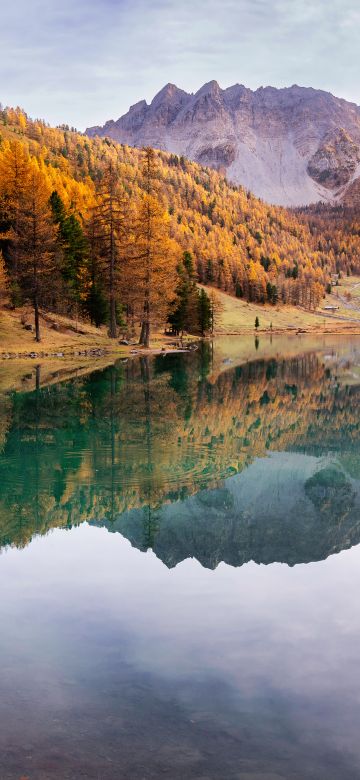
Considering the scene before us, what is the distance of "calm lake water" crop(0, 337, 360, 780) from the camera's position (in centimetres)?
632

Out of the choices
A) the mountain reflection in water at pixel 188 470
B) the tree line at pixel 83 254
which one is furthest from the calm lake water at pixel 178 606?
the tree line at pixel 83 254

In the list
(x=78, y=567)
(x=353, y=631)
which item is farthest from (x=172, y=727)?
(x=78, y=567)

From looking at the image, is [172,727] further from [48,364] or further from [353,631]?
[48,364]

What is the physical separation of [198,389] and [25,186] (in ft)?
128

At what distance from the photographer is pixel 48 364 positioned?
51.8 metres

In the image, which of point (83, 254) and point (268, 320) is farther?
point (268, 320)

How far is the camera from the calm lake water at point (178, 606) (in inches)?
249

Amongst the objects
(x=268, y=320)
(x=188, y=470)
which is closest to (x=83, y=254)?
(x=188, y=470)

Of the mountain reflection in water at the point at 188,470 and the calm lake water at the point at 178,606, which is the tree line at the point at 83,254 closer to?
the mountain reflection in water at the point at 188,470

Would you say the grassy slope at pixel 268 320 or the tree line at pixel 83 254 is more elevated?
the tree line at pixel 83 254

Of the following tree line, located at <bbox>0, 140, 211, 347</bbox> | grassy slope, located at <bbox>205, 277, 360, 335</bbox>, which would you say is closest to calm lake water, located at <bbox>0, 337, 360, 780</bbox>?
tree line, located at <bbox>0, 140, 211, 347</bbox>

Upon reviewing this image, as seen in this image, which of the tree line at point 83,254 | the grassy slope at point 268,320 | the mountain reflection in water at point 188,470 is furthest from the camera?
the grassy slope at point 268,320

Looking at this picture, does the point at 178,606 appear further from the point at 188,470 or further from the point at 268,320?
the point at 268,320

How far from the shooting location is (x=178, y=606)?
9750mm
